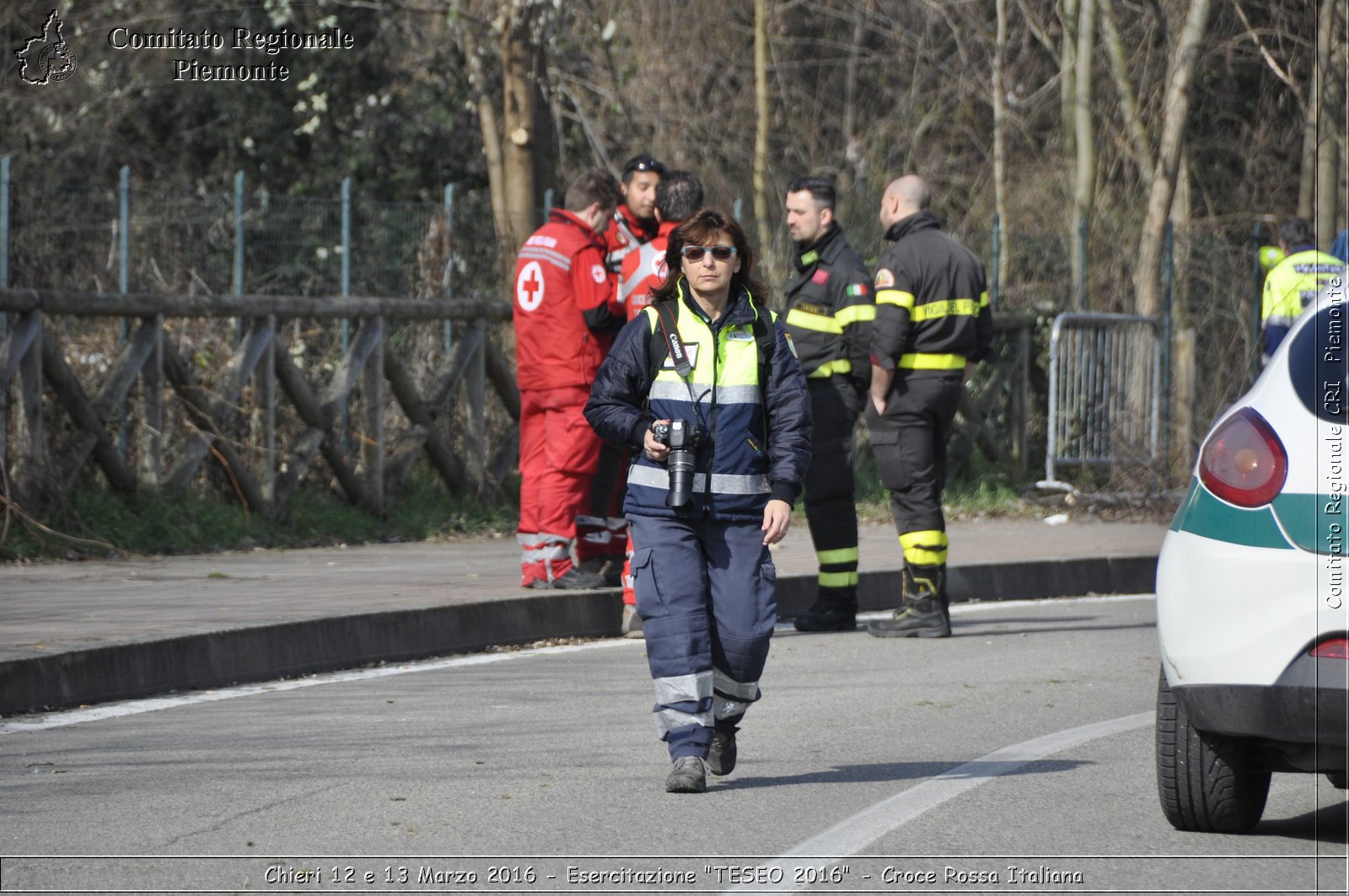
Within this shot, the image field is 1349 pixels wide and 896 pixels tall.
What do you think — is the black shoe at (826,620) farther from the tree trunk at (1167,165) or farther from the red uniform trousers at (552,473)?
the tree trunk at (1167,165)

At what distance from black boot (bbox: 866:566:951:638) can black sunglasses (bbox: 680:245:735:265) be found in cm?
388

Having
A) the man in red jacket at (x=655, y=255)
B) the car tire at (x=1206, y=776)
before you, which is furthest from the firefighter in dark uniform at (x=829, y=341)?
the car tire at (x=1206, y=776)

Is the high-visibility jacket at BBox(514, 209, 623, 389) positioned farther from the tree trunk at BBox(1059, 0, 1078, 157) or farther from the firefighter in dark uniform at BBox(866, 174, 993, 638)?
the tree trunk at BBox(1059, 0, 1078, 157)

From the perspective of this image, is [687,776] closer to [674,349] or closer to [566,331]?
[674,349]

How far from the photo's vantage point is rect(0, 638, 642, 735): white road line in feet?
23.9

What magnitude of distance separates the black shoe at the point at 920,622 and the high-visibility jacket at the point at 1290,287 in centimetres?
587

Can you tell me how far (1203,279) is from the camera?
19.8 m

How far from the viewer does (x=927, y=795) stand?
6.04m

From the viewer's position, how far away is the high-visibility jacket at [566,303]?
32.3 ft

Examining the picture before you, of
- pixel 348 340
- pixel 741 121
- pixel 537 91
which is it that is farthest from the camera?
pixel 741 121

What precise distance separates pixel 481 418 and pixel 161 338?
2723 millimetres

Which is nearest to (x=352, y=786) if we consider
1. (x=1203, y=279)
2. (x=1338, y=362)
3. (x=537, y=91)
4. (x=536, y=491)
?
(x=1338, y=362)

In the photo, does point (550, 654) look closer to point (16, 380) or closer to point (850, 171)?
point (16, 380)

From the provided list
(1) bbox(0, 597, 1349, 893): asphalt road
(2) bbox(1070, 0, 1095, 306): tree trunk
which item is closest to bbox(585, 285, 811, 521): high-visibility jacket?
(1) bbox(0, 597, 1349, 893): asphalt road
